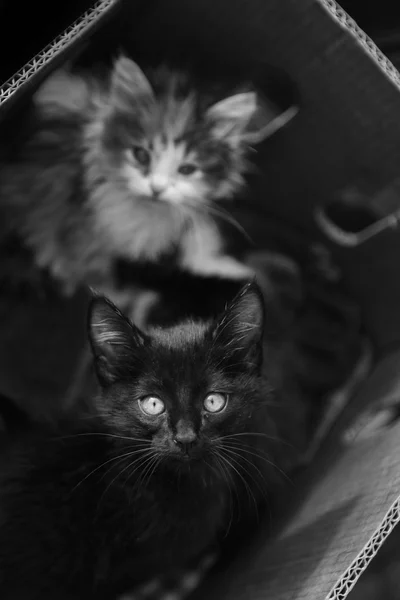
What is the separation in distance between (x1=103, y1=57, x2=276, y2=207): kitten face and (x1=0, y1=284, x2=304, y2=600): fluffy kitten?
28 centimetres

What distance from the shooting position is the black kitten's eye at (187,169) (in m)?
1.47

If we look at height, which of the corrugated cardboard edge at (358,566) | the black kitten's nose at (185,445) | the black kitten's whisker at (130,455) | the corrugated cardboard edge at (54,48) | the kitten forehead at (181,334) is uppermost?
the corrugated cardboard edge at (54,48)

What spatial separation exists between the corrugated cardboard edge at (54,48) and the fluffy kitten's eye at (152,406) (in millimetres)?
646

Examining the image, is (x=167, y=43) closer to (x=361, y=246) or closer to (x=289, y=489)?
(x=361, y=246)

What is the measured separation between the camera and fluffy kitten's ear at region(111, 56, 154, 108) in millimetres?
1465

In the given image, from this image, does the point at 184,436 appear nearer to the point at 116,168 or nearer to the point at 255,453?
the point at 255,453

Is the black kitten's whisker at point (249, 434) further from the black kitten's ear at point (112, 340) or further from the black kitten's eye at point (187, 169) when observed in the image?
the black kitten's eye at point (187, 169)

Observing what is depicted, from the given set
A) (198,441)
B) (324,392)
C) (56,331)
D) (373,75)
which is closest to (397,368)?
(324,392)

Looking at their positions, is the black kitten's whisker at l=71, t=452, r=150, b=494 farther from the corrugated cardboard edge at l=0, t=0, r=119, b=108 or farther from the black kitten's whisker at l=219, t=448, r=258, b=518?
the corrugated cardboard edge at l=0, t=0, r=119, b=108

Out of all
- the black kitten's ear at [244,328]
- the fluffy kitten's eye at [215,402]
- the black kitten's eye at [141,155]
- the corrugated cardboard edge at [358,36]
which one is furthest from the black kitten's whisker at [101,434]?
the corrugated cardboard edge at [358,36]

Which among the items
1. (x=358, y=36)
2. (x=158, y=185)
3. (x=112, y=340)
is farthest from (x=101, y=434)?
(x=358, y=36)

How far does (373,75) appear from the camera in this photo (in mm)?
1434

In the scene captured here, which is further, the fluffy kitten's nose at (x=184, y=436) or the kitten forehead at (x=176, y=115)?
the kitten forehead at (x=176, y=115)

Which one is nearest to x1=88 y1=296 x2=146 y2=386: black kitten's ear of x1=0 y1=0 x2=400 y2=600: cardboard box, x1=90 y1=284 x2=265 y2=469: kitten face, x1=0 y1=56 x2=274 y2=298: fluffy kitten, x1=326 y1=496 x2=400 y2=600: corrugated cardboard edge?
x1=90 y1=284 x2=265 y2=469: kitten face
